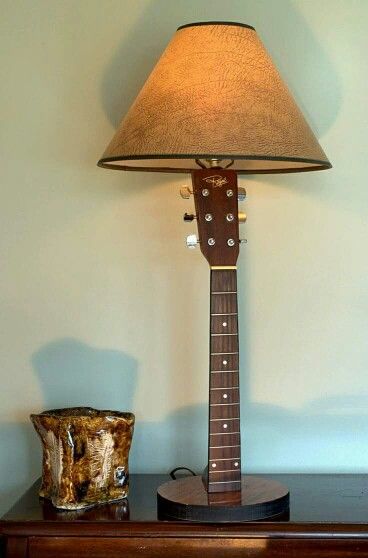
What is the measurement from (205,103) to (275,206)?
0.50m

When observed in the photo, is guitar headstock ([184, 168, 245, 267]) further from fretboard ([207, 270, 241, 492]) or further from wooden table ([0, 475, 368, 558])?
wooden table ([0, 475, 368, 558])

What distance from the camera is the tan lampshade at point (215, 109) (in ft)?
4.74

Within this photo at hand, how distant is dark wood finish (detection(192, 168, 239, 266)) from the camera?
63.9 inches

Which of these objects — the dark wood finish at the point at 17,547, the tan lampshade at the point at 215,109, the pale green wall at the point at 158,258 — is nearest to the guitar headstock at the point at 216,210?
the tan lampshade at the point at 215,109

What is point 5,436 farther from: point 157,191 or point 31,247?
point 157,191

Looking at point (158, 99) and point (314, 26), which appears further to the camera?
point (314, 26)

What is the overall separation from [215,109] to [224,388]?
517 mm

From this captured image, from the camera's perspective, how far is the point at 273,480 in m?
1.78

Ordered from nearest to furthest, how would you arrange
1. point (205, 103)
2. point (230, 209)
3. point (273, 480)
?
point (205, 103), point (230, 209), point (273, 480)

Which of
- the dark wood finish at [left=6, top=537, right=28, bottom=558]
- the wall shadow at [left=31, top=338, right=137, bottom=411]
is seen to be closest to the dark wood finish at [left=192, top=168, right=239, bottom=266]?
the wall shadow at [left=31, top=338, right=137, bottom=411]

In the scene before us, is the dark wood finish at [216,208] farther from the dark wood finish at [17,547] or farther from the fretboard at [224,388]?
the dark wood finish at [17,547]

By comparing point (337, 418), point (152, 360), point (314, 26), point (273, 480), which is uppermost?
point (314, 26)

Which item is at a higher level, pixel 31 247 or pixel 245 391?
pixel 31 247

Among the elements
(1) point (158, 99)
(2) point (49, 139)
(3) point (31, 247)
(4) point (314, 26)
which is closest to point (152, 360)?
(3) point (31, 247)
